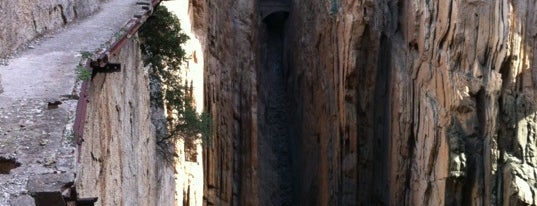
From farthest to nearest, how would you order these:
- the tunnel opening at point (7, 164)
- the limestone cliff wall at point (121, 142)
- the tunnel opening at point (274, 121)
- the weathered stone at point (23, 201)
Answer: the tunnel opening at point (274, 121) → the limestone cliff wall at point (121, 142) → the tunnel opening at point (7, 164) → the weathered stone at point (23, 201)

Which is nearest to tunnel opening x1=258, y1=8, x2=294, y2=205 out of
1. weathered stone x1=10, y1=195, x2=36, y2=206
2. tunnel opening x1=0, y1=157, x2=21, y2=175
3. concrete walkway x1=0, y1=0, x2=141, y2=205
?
concrete walkway x1=0, y1=0, x2=141, y2=205

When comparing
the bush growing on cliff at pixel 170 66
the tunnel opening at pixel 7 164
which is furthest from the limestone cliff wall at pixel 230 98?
the tunnel opening at pixel 7 164

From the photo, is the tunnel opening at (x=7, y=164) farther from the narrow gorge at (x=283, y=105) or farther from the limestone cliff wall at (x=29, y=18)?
the limestone cliff wall at (x=29, y=18)

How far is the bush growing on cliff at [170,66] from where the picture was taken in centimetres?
1802

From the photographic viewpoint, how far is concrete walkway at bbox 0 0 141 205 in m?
6.29

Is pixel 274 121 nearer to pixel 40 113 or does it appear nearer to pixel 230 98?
pixel 230 98

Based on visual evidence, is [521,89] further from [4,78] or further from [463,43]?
[4,78]

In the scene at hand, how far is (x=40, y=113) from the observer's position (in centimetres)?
753

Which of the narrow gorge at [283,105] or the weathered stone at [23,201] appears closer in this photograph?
the weathered stone at [23,201]

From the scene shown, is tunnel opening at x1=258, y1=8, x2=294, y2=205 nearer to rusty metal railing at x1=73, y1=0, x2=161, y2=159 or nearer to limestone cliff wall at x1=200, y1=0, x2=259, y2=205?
limestone cliff wall at x1=200, y1=0, x2=259, y2=205

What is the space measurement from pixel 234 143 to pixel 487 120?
10617mm

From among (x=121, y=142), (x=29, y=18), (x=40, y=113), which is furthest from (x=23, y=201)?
(x=121, y=142)

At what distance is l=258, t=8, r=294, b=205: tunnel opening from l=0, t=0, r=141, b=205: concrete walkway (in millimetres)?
18050

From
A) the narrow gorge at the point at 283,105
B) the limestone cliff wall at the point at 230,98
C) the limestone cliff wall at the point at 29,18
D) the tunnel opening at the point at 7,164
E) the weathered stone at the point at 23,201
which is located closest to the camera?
the weathered stone at the point at 23,201
